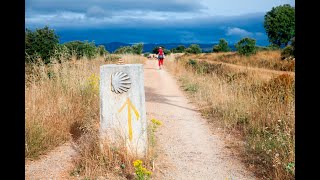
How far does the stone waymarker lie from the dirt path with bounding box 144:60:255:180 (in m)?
0.75

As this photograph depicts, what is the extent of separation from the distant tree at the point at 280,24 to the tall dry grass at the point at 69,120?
5794 centimetres

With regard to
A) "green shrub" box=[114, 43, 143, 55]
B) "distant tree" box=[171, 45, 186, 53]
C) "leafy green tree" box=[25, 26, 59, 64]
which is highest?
"distant tree" box=[171, 45, 186, 53]

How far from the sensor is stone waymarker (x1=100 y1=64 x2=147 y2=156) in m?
5.28

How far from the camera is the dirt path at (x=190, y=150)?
17.7 ft

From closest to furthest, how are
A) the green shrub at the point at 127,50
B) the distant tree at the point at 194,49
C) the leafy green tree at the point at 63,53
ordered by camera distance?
1. the leafy green tree at the point at 63,53
2. the green shrub at the point at 127,50
3. the distant tree at the point at 194,49

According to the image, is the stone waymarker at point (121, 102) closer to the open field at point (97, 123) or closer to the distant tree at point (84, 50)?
the open field at point (97, 123)

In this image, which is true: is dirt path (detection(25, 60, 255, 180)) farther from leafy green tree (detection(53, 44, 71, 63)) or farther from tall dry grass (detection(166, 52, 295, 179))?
leafy green tree (detection(53, 44, 71, 63))

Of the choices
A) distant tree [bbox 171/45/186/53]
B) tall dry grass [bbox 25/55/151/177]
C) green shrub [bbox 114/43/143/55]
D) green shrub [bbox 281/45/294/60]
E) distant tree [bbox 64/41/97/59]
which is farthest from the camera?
distant tree [bbox 171/45/186/53]

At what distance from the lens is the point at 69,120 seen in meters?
7.27

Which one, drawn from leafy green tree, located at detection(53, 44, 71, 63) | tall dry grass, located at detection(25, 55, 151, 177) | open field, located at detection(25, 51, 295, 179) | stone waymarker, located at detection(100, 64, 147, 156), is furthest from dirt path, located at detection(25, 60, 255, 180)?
leafy green tree, located at detection(53, 44, 71, 63)

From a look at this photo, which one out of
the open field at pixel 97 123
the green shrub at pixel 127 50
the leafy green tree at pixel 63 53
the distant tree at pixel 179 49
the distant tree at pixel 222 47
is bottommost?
the open field at pixel 97 123

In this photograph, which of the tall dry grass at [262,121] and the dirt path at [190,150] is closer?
the tall dry grass at [262,121]

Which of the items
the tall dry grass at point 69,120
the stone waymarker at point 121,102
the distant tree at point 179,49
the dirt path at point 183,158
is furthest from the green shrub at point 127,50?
the distant tree at point 179,49
